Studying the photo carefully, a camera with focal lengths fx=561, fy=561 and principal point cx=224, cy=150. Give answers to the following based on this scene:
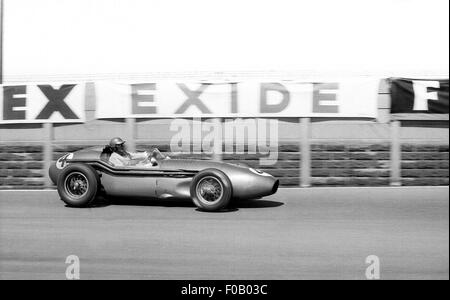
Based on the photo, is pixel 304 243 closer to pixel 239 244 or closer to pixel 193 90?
pixel 239 244

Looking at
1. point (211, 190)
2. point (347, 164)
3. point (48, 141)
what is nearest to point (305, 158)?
point (347, 164)

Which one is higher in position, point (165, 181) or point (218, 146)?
point (218, 146)

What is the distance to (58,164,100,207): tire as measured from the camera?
7.45 meters

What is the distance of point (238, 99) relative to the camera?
10.8 meters

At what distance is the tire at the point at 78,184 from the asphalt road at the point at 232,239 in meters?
0.19

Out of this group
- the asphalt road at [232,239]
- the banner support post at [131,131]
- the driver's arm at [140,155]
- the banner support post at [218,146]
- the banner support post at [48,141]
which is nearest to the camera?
the asphalt road at [232,239]

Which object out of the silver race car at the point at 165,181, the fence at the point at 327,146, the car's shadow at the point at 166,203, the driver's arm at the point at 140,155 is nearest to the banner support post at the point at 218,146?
the fence at the point at 327,146

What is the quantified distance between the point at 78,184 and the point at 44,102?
3868 millimetres

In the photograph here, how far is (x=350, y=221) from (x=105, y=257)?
3.09m

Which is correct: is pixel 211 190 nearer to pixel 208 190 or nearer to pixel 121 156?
pixel 208 190

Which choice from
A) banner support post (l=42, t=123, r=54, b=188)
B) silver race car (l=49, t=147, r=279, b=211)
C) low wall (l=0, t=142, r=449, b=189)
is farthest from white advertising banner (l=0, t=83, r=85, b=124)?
silver race car (l=49, t=147, r=279, b=211)

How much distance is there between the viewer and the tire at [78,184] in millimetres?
7449

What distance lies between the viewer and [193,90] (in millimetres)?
→ 10750

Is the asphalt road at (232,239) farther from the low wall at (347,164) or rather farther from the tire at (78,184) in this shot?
the low wall at (347,164)
